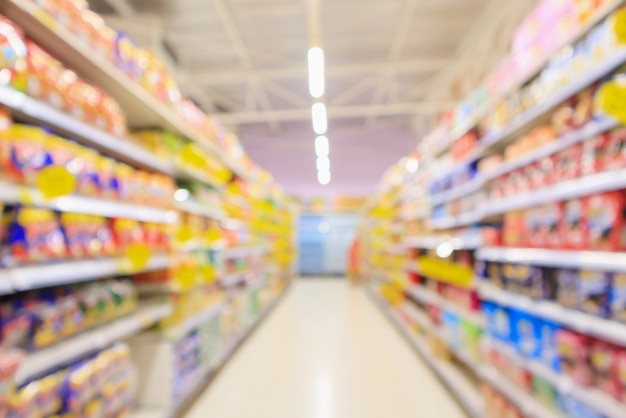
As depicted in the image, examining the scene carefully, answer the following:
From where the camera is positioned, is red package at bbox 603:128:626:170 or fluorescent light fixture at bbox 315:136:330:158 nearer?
red package at bbox 603:128:626:170

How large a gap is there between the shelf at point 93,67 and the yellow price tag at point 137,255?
2.76ft

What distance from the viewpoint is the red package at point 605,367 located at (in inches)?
56.7

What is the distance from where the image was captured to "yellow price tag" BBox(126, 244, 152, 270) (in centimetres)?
204

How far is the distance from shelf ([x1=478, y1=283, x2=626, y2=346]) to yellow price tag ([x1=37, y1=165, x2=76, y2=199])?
1.96 metres

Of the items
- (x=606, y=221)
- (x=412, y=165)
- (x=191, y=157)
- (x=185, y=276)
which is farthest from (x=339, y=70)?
(x=606, y=221)

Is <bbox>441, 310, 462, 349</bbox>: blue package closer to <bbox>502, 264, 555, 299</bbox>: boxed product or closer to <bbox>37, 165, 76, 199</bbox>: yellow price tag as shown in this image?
<bbox>502, 264, 555, 299</bbox>: boxed product

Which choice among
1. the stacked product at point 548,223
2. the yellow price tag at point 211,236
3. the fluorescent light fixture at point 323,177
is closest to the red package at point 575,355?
the stacked product at point 548,223

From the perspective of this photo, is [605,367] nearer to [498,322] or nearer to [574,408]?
[574,408]

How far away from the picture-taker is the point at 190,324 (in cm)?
295

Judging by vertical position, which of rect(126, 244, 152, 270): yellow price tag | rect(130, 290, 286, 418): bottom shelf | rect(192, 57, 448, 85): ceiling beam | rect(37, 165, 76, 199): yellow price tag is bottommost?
rect(130, 290, 286, 418): bottom shelf

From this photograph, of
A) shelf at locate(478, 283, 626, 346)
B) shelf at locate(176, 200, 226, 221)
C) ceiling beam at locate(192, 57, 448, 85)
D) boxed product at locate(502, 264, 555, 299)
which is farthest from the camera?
ceiling beam at locate(192, 57, 448, 85)

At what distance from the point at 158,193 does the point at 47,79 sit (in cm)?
105

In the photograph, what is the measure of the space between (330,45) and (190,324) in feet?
20.9

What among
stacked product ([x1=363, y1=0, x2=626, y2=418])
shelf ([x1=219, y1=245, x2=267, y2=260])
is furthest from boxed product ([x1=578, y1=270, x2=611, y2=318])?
shelf ([x1=219, y1=245, x2=267, y2=260])
